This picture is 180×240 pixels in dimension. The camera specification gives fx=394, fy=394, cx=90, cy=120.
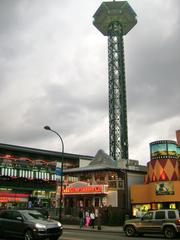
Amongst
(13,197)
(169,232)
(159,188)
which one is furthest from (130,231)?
(13,197)

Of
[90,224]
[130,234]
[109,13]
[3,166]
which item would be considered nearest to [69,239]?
[130,234]

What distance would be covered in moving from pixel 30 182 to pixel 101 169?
64.3 m

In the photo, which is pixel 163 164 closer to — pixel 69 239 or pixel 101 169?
pixel 101 169

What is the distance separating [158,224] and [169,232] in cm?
104

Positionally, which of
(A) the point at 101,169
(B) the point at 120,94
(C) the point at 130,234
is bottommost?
(C) the point at 130,234

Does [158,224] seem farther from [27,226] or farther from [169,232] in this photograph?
[27,226]

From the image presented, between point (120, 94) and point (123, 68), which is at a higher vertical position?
point (123, 68)

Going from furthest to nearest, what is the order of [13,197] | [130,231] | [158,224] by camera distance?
[13,197] < [130,231] < [158,224]

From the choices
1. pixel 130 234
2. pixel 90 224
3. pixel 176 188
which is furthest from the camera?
pixel 176 188

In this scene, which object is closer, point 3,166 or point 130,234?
point 130,234

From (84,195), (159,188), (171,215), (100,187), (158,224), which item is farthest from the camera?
(84,195)

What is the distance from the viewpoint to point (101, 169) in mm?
49531

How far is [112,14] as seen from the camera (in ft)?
374

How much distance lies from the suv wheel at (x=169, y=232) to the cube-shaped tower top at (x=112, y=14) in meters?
95.4
